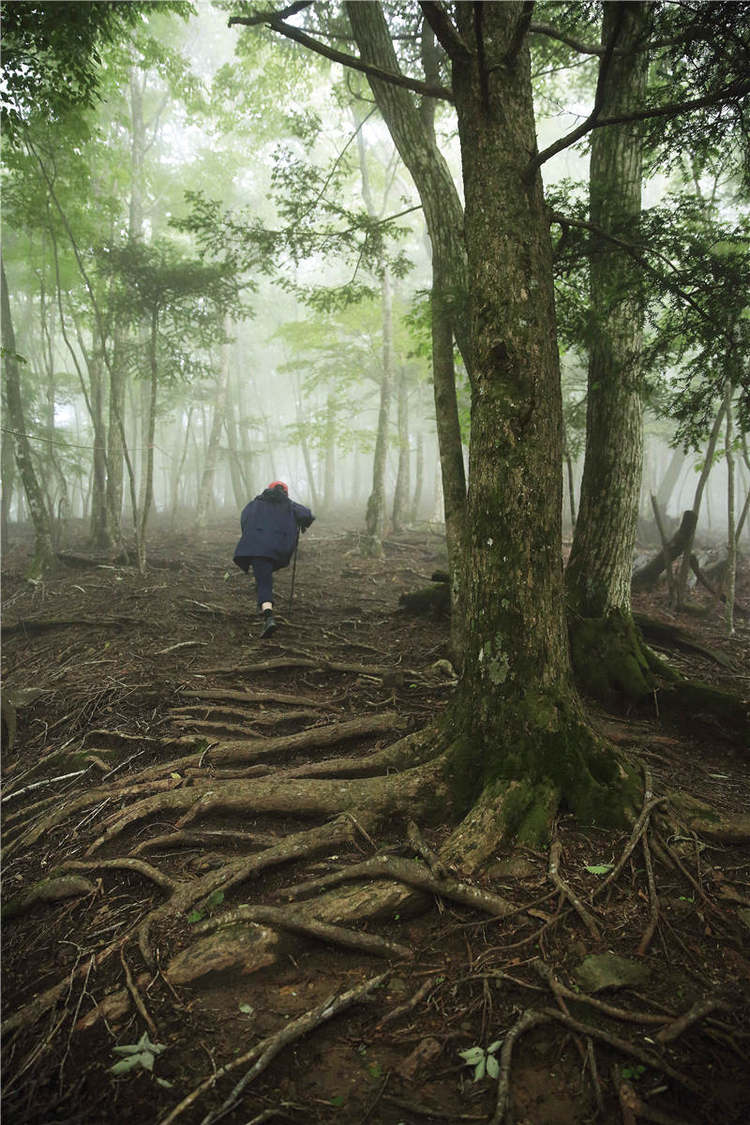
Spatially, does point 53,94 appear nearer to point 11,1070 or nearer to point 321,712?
point 321,712

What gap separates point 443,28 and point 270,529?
5362 millimetres

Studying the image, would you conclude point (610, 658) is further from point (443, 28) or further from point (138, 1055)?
point (443, 28)

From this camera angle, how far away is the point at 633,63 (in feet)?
16.4

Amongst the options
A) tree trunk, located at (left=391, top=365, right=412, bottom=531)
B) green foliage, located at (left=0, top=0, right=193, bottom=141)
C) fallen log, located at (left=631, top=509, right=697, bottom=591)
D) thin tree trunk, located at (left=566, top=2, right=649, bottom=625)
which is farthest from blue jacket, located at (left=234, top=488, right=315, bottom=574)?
tree trunk, located at (left=391, top=365, right=412, bottom=531)

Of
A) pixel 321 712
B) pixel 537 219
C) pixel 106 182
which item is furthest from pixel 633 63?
pixel 106 182

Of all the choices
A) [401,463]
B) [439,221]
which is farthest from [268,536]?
[401,463]

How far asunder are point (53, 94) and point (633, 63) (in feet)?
20.6

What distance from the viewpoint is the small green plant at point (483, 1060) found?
1943 mm

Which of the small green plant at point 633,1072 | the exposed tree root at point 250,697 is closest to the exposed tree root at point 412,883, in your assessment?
the small green plant at point 633,1072

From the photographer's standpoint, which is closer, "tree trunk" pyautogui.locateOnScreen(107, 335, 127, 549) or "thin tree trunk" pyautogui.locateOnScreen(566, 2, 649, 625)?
"thin tree trunk" pyautogui.locateOnScreen(566, 2, 649, 625)

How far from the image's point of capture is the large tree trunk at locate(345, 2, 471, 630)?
18.4 ft

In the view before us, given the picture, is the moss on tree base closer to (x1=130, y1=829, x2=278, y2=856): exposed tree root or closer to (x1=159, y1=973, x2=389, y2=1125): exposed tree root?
(x1=159, y1=973, x2=389, y2=1125): exposed tree root

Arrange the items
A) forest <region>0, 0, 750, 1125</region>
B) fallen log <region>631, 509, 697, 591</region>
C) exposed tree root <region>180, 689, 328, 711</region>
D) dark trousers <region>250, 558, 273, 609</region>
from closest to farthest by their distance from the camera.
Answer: forest <region>0, 0, 750, 1125</region> < exposed tree root <region>180, 689, 328, 711</region> < dark trousers <region>250, 558, 273, 609</region> < fallen log <region>631, 509, 697, 591</region>

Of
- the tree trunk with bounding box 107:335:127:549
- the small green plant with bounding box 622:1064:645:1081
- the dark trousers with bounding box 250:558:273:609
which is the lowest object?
the small green plant with bounding box 622:1064:645:1081
